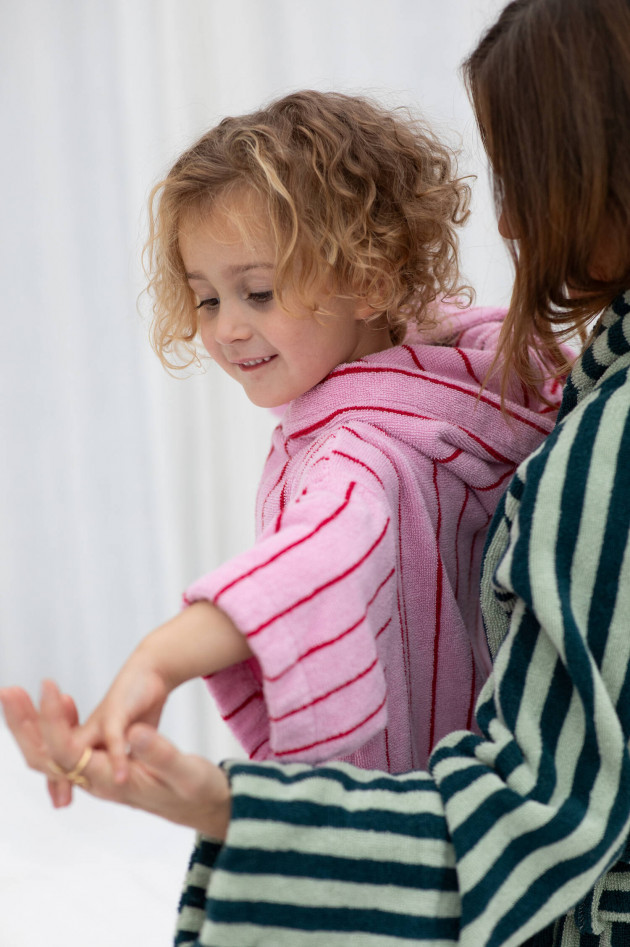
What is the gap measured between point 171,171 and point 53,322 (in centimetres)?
91

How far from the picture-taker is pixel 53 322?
64.4 inches

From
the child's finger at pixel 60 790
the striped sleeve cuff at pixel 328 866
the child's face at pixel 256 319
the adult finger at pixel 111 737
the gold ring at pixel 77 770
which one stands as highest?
the child's face at pixel 256 319

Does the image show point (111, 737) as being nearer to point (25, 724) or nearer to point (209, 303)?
point (25, 724)

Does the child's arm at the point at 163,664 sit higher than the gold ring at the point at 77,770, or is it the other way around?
the child's arm at the point at 163,664

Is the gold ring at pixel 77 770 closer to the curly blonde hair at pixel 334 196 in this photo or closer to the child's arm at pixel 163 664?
the child's arm at pixel 163 664

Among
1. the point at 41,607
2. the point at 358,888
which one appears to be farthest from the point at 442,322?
the point at 41,607

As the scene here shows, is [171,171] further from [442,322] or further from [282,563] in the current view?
[282,563]

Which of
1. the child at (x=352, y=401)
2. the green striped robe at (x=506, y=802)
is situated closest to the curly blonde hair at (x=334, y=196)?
the child at (x=352, y=401)

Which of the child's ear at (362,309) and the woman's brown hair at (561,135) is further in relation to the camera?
the child's ear at (362,309)

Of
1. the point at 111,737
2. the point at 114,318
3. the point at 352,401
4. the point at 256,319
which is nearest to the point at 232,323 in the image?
the point at 256,319

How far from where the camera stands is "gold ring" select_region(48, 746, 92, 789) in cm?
46

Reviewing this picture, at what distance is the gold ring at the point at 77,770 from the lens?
46cm

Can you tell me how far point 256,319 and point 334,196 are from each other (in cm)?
12

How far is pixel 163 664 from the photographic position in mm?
489
